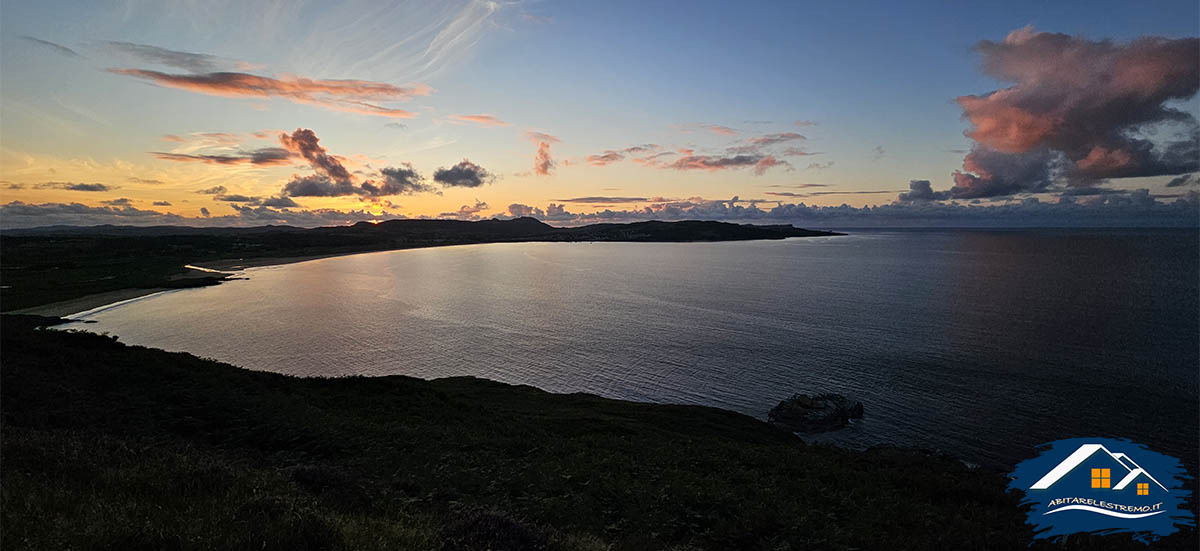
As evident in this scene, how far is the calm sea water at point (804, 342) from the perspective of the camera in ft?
143

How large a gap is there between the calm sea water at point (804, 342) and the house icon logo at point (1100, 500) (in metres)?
12.6

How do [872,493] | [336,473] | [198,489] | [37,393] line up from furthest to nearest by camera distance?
[37,393]
[872,493]
[336,473]
[198,489]

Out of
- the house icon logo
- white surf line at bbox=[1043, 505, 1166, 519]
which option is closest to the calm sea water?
the house icon logo

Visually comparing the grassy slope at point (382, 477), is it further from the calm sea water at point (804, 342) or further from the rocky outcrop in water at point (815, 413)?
the calm sea water at point (804, 342)

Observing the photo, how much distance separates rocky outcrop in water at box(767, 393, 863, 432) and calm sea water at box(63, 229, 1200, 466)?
137cm

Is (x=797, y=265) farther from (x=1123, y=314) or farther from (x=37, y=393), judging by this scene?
(x=37, y=393)

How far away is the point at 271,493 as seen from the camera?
1270cm

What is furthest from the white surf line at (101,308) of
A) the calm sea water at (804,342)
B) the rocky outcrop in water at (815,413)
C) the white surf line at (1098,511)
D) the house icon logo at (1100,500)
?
the white surf line at (1098,511)

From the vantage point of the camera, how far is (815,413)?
4234 centimetres

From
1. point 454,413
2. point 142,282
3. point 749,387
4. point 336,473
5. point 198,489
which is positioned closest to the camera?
point 198,489

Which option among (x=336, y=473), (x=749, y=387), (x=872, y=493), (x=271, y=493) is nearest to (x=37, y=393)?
(x=336, y=473)

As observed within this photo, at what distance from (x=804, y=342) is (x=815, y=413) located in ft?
95.6

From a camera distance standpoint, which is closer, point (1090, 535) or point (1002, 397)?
point (1090, 535)

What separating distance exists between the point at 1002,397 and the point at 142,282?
165 metres
